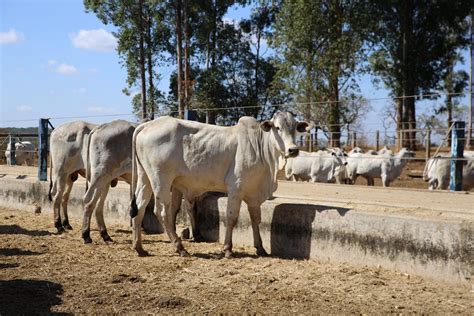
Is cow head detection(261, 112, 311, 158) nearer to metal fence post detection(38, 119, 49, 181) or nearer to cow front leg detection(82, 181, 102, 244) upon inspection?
cow front leg detection(82, 181, 102, 244)

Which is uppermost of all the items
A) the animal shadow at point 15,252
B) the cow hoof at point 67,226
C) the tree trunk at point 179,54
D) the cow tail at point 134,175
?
the tree trunk at point 179,54

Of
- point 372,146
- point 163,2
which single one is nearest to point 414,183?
point 372,146

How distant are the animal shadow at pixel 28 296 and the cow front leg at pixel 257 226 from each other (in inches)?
111

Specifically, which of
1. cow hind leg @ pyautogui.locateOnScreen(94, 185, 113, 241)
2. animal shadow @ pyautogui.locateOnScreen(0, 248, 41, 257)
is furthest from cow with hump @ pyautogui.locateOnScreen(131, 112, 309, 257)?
animal shadow @ pyautogui.locateOnScreen(0, 248, 41, 257)

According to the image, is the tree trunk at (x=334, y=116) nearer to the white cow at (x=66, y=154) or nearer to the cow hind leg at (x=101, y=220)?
the white cow at (x=66, y=154)

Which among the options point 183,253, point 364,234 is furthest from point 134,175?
point 364,234

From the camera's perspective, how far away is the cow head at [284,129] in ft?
25.2

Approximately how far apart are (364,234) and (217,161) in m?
2.36

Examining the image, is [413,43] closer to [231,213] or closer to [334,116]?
[334,116]

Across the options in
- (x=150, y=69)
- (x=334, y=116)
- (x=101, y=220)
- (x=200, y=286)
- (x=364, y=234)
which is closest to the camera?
(x=200, y=286)

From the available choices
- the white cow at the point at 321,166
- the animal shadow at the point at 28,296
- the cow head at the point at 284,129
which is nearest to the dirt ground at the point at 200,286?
the animal shadow at the point at 28,296

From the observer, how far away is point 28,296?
5605 millimetres

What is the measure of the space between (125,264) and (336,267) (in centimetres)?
273

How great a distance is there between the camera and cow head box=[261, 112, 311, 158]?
768cm
